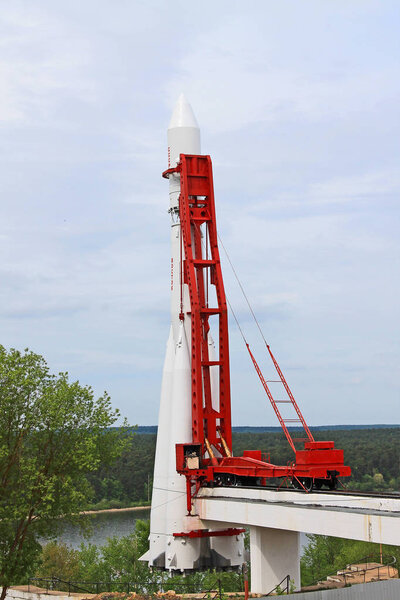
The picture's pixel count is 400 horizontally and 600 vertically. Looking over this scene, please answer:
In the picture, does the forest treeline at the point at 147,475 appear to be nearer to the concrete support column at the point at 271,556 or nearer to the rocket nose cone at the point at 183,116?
the rocket nose cone at the point at 183,116

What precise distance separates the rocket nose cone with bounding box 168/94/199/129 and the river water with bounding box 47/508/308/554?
56.9 m

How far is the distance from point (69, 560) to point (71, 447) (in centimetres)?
1962

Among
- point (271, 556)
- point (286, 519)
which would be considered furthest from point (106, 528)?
point (286, 519)

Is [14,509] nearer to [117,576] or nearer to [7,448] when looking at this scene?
[7,448]

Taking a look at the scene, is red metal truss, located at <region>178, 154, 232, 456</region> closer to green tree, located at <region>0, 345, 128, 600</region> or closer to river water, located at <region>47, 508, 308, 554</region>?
green tree, located at <region>0, 345, 128, 600</region>

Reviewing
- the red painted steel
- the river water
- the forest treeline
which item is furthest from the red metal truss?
the forest treeline

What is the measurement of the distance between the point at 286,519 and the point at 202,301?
50.9ft

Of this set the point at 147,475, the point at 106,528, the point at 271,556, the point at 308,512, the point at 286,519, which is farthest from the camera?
the point at 147,475

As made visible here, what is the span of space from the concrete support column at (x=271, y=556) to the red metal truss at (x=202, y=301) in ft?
25.3

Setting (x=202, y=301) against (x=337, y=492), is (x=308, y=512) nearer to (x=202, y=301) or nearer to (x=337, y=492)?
(x=337, y=492)

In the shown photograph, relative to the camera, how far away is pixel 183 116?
5100cm

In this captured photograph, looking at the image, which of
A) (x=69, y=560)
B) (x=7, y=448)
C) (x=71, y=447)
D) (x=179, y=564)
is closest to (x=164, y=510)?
(x=179, y=564)

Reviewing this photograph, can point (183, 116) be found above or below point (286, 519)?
above

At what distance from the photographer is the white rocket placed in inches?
1800
